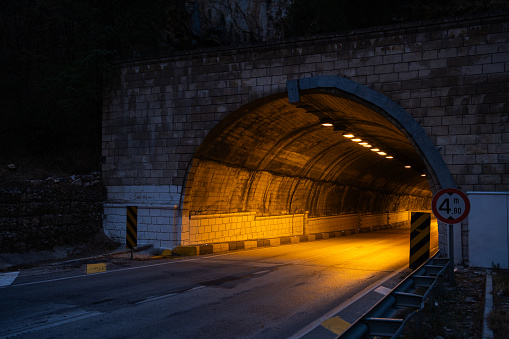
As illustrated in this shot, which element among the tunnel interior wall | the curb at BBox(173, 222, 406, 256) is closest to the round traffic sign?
the curb at BBox(173, 222, 406, 256)

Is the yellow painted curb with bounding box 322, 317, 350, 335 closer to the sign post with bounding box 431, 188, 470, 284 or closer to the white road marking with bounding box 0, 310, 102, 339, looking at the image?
the sign post with bounding box 431, 188, 470, 284

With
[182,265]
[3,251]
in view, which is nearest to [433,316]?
[182,265]

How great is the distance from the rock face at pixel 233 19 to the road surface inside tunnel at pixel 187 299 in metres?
19.7

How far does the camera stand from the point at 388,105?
13.9 m

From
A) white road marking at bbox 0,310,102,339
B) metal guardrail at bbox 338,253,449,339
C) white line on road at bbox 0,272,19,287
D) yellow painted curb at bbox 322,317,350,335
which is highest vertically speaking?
metal guardrail at bbox 338,253,449,339

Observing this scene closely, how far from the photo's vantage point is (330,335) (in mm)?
6418

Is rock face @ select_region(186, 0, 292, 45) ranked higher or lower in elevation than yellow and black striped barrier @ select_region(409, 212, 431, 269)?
higher

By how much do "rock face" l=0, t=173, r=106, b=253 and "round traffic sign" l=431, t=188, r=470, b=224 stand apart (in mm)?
11546

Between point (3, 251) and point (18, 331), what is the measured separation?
8.01 meters

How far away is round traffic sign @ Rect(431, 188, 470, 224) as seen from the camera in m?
8.44

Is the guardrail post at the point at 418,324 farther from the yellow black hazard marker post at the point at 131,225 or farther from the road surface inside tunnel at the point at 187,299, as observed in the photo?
the yellow black hazard marker post at the point at 131,225

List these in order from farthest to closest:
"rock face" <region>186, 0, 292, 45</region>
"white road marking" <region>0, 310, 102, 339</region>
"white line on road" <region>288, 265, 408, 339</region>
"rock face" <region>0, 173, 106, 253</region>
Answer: "rock face" <region>186, 0, 292, 45</region> < "rock face" <region>0, 173, 106, 253</region> < "white line on road" <region>288, 265, 408, 339</region> < "white road marking" <region>0, 310, 102, 339</region>

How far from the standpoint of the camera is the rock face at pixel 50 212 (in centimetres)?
1361

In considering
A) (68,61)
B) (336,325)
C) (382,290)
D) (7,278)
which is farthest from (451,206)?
(68,61)
